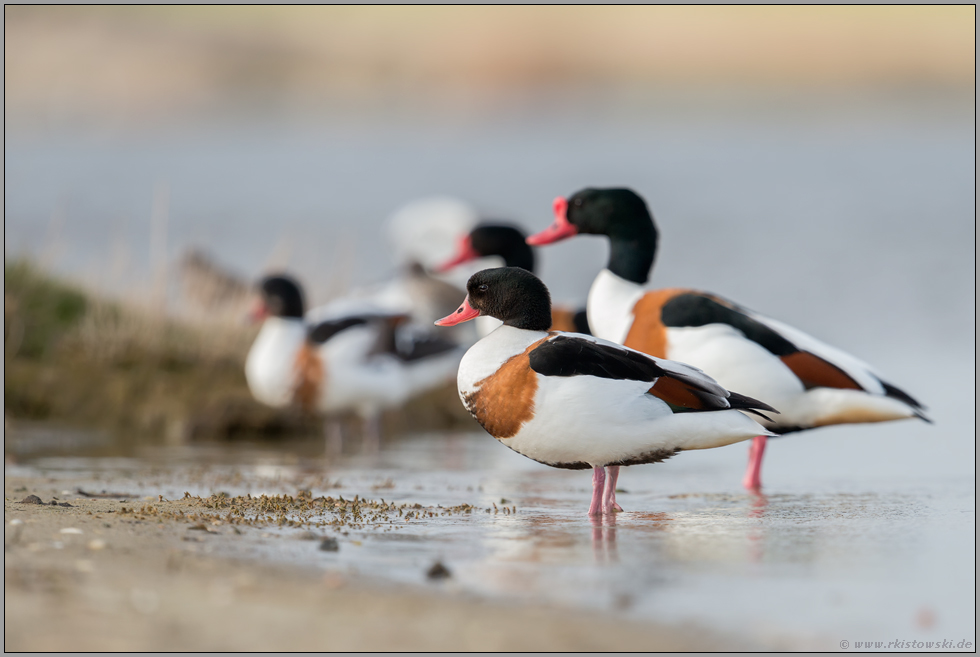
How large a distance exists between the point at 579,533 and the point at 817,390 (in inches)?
91.1

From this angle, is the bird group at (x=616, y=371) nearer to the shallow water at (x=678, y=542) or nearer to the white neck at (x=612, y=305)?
the white neck at (x=612, y=305)

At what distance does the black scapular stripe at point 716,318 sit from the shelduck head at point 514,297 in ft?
4.17

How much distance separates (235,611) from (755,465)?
4113 millimetres

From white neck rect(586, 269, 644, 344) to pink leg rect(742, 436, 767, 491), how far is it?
3.44 ft

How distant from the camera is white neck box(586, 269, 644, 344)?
6742 mm

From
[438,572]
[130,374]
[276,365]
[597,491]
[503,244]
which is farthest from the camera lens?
[130,374]

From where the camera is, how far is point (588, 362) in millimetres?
4859

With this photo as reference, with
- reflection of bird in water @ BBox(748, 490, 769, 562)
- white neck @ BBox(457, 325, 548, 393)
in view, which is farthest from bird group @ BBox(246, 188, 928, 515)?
reflection of bird in water @ BBox(748, 490, 769, 562)

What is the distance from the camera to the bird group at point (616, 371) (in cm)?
486

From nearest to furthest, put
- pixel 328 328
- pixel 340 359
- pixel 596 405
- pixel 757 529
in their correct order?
pixel 757 529 < pixel 596 405 < pixel 340 359 < pixel 328 328

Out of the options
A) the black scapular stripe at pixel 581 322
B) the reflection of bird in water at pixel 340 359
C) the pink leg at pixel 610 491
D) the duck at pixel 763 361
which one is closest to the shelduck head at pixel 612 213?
the duck at pixel 763 361

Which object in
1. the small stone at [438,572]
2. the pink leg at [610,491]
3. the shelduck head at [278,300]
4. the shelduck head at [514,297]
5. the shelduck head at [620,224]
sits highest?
the shelduck head at [620,224]

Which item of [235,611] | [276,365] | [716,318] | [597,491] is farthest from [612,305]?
[235,611]

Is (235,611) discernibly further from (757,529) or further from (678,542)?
(757,529)
